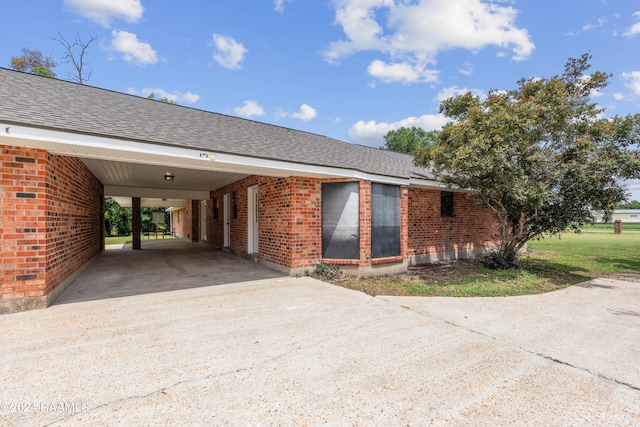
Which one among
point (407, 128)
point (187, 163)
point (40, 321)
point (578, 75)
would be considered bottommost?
point (40, 321)

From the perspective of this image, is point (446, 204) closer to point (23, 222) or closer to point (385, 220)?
point (385, 220)

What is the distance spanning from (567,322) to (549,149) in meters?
4.67

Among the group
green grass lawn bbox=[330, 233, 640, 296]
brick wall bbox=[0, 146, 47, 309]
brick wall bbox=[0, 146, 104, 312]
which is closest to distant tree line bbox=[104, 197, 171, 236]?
brick wall bbox=[0, 146, 104, 312]

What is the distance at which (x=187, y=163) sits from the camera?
18.2ft

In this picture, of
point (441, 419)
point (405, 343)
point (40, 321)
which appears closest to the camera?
point (441, 419)

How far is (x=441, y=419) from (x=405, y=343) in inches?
51.3

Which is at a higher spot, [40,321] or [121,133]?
[121,133]

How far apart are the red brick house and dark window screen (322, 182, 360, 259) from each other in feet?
0.08

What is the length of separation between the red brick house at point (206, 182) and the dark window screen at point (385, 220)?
0.03 m

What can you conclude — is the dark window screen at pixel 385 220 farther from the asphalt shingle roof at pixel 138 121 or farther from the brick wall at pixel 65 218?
the brick wall at pixel 65 218

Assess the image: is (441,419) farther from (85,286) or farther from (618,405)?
(85,286)

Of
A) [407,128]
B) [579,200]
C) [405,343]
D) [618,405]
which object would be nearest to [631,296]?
[579,200]

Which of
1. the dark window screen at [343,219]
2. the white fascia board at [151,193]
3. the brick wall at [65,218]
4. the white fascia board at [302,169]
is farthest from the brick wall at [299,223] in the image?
the white fascia board at [151,193]

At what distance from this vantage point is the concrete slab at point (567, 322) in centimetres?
307
